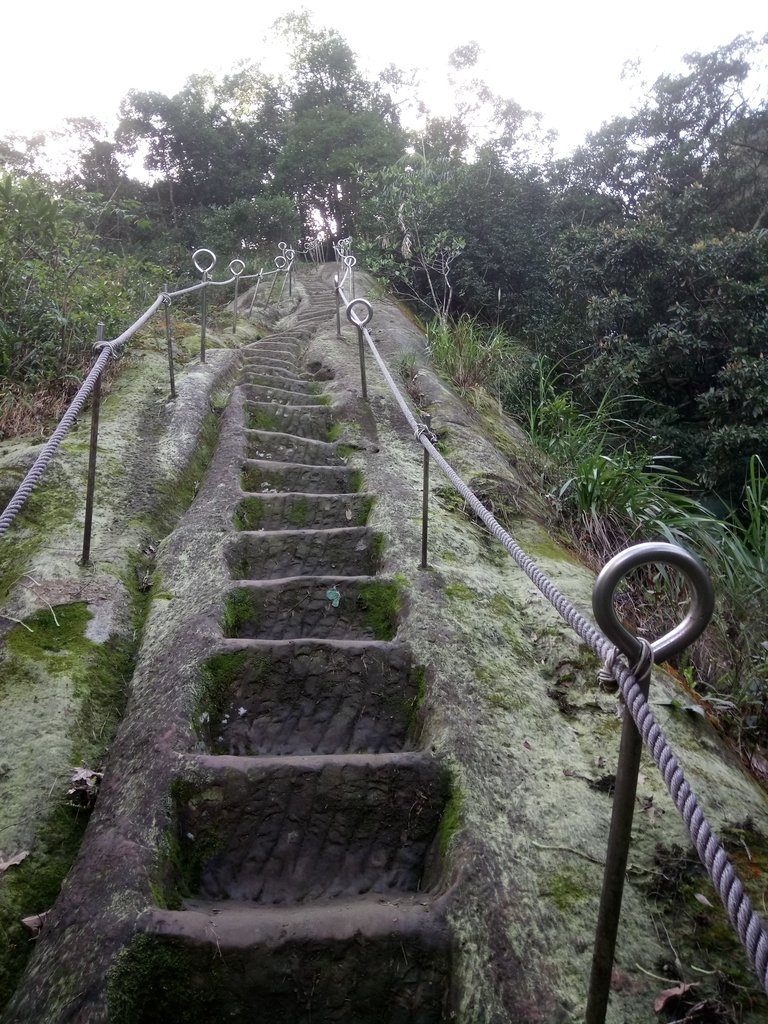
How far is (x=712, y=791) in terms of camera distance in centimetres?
203

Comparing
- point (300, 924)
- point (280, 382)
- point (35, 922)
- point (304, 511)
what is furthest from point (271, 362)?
point (300, 924)

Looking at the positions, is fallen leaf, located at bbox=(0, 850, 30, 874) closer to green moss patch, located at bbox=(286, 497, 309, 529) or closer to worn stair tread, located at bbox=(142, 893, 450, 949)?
worn stair tread, located at bbox=(142, 893, 450, 949)

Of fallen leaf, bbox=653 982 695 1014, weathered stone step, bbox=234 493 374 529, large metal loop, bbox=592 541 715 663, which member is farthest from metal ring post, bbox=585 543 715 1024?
weathered stone step, bbox=234 493 374 529

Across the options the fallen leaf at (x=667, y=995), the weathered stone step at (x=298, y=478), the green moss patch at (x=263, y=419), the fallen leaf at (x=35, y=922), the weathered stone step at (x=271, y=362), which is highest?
the weathered stone step at (x=271, y=362)

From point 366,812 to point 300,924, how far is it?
39 centimetres

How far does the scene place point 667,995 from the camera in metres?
1.43

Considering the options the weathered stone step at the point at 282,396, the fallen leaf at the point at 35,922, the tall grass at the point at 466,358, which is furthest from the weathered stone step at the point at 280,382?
the fallen leaf at the point at 35,922

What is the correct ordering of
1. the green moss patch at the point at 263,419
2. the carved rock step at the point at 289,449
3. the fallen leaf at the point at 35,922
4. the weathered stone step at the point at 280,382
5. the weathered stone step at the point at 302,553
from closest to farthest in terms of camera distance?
1. the fallen leaf at the point at 35,922
2. the weathered stone step at the point at 302,553
3. the carved rock step at the point at 289,449
4. the green moss patch at the point at 263,419
5. the weathered stone step at the point at 280,382

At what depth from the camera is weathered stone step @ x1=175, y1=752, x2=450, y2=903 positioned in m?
1.78

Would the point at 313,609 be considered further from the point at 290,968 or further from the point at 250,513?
the point at 290,968

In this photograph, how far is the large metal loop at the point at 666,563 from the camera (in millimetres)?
939

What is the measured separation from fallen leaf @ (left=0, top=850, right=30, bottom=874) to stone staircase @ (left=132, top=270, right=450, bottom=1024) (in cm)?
38

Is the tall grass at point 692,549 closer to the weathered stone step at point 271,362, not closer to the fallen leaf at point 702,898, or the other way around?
the fallen leaf at point 702,898

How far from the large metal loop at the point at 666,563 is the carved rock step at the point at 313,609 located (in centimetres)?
166
